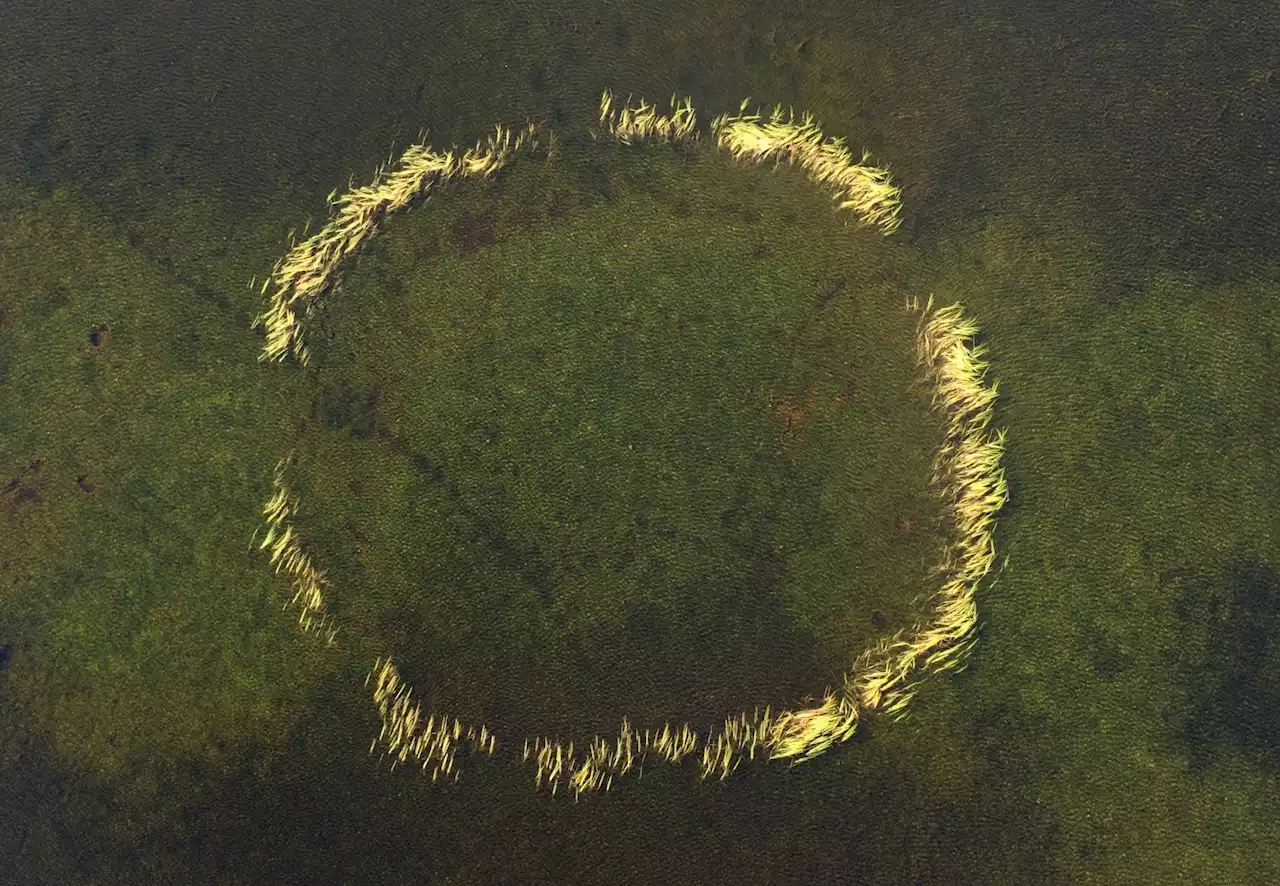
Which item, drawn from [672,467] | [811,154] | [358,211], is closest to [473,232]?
[358,211]

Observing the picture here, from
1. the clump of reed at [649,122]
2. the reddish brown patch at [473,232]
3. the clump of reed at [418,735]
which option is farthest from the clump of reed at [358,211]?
the clump of reed at [418,735]

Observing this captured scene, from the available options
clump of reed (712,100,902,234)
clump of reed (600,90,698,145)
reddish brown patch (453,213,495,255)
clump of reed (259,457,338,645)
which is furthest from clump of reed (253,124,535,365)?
clump of reed (712,100,902,234)

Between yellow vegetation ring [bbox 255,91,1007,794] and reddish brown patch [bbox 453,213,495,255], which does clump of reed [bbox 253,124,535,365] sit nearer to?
yellow vegetation ring [bbox 255,91,1007,794]

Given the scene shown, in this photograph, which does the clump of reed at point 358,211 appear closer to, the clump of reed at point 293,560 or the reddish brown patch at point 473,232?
the reddish brown patch at point 473,232

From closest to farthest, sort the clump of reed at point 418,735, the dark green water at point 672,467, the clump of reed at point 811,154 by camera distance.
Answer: the dark green water at point 672,467 < the clump of reed at point 418,735 < the clump of reed at point 811,154

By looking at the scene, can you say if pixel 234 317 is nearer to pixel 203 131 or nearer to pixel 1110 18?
pixel 203 131

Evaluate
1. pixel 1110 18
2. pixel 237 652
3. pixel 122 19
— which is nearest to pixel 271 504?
pixel 237 652
